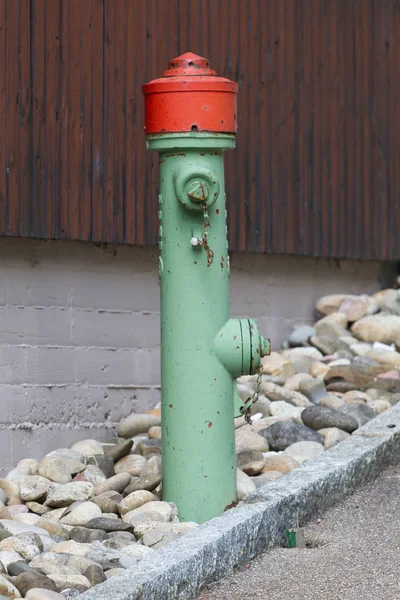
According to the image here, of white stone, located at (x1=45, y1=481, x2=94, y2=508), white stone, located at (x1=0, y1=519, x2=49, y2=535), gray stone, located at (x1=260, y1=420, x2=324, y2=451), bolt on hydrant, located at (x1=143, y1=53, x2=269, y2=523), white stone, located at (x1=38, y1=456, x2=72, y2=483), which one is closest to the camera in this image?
white stone, located at (x1=0, y1=519, x2=49, y2=535)

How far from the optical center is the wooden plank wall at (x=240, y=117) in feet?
18.1

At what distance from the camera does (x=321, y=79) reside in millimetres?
7574

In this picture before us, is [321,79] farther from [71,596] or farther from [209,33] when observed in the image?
[71,596]

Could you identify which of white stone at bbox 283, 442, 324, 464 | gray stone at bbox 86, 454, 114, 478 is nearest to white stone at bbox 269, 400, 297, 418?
white stone at bbox 283, 442, 324, 464

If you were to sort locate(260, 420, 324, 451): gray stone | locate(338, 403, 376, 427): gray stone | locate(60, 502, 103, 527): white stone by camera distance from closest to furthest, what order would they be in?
locate(60, 502, 103, 527): white stone → locate(260, 420, 324, 451): gray stone → locate(338, 403, 376, 427): gray stone

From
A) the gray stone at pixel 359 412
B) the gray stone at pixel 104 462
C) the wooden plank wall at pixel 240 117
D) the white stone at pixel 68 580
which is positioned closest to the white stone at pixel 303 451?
the gray stone at pixel 359 412

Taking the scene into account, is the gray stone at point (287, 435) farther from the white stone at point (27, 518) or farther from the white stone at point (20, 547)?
the white stone at point (20, 547)

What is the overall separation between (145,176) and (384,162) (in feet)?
8.34

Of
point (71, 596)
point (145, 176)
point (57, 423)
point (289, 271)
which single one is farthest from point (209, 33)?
point (71, 596)

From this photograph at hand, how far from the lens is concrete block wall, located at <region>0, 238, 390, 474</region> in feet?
17.7

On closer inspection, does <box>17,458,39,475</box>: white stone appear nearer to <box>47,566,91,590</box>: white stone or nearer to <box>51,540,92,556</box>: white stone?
<box>51,540,92,556</box>: white stone

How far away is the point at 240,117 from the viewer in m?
6.91

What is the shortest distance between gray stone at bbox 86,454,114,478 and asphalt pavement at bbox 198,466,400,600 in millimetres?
1202

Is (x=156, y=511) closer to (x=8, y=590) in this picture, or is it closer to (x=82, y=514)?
(x=82, y=514)
